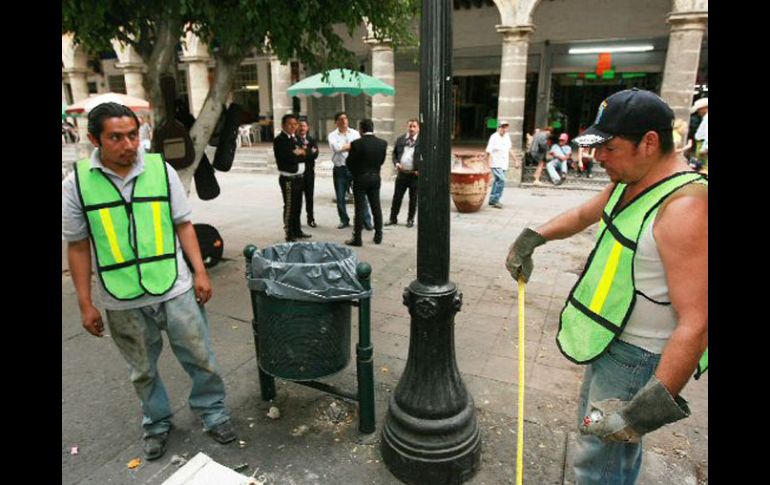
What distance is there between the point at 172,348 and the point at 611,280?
246 centimetres

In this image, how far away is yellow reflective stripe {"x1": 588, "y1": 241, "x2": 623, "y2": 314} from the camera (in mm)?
1906

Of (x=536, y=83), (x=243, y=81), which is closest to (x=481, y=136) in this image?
(x=536, y=83)

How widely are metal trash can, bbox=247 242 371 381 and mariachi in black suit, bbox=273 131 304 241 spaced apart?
15.1 feet

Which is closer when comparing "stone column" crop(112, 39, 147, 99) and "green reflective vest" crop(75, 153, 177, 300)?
"green reflective vest" crop(75, 153, 177, 300)

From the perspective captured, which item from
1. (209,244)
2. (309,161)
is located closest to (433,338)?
(209,244)

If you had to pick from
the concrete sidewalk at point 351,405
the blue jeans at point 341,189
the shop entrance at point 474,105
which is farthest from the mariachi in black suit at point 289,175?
the shop entrance at point 474,105

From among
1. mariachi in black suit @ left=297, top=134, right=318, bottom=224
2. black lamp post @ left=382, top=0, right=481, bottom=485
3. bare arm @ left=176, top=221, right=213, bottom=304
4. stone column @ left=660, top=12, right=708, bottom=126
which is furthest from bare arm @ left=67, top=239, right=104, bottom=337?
stone column @ left=660, top=12, right=708, bottom=126

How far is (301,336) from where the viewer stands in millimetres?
2934

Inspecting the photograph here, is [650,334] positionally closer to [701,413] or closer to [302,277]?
[302,277]

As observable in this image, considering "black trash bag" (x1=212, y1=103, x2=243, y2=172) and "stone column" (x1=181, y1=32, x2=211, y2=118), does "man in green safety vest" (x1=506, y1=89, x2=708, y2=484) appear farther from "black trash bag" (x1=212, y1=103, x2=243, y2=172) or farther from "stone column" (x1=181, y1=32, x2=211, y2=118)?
"stone column" (x1=181, y1=32, x2=211, y2=118)

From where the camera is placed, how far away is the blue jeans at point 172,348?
2.82 meters

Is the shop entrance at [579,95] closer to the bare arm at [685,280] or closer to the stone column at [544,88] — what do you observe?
the stone column at [544,88]
